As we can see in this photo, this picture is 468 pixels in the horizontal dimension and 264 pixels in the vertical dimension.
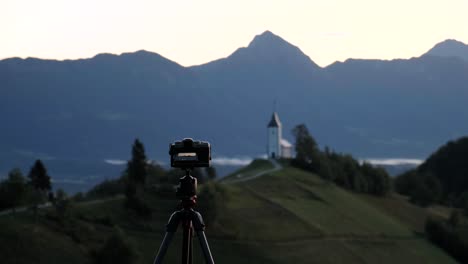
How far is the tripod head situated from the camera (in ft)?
26.2

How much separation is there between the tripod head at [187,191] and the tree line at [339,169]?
10718 cm

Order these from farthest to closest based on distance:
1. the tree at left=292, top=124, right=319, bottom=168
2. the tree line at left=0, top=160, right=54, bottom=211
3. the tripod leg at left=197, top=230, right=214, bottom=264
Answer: the tree at left=292, top=124, right=319, bottom=168, the tree line at left=0, top=160, right=54, bottom=211, the tripod leg at left=197, top=230, right=214, bottom=264

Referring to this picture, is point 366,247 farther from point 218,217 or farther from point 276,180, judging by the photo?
point 276,180

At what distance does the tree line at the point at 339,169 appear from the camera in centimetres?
11650

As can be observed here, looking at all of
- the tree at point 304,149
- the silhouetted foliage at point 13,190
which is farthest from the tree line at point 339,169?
the silhouetted foliage at point 13,190

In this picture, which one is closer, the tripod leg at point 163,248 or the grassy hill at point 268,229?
the tripod leg at point 163,248

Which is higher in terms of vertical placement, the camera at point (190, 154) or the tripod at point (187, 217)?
the camera at point (190, 154)

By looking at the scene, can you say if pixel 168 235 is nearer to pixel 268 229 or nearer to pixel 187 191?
pixel 187 191

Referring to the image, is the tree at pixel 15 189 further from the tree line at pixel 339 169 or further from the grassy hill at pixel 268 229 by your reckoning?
the tree line at pixel 339 169

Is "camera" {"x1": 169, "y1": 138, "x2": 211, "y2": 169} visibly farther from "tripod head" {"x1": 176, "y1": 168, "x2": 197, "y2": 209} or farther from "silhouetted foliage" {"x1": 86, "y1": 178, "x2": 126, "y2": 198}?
"silhouetted foliage" {"x1": 86, "y1": 178, "x2": 126, "y2": 198}

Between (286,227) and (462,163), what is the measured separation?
6605 cm

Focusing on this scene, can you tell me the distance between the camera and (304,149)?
4756 inches

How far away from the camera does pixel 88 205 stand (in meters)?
78.4

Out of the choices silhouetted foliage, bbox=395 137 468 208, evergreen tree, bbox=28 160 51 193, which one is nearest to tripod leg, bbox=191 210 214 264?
evergreen tree, bbox=28 160 51 193
